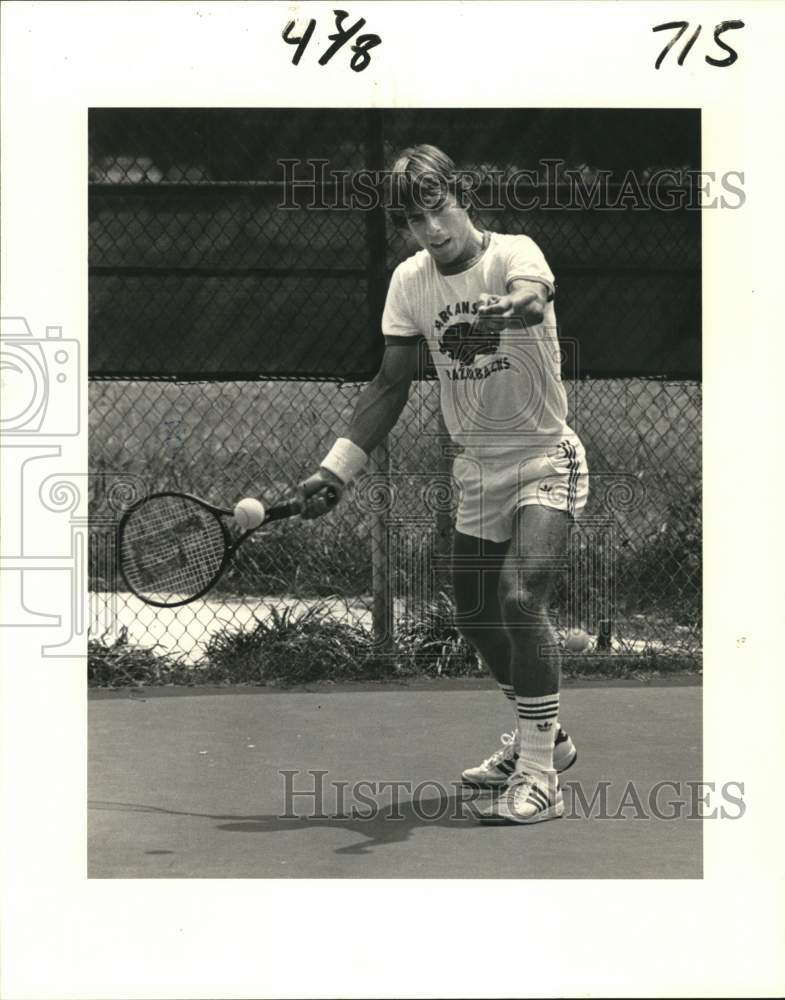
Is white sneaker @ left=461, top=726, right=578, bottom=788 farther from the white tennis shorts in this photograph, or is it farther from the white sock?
the white tennis shorts

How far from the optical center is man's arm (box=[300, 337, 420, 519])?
13.2 feet

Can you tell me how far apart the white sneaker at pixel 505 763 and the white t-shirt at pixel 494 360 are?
77cm

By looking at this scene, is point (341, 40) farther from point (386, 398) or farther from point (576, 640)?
point (576, 640)

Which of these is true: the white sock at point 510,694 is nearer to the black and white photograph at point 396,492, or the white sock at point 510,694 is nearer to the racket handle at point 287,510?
the black and white photograph at point 396,492

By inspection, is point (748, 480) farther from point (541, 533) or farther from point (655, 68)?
point (655, 68)

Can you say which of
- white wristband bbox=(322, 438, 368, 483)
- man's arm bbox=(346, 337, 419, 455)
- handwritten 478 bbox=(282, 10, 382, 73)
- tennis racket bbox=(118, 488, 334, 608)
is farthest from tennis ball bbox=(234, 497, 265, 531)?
handwritten 478 bbox=(282, 10, 382, 73)

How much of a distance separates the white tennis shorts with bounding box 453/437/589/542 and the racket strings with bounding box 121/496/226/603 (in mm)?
694

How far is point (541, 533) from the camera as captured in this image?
12.8 feet

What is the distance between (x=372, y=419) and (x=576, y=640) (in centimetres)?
101

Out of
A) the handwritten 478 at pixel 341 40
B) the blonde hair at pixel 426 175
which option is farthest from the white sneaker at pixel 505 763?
the handwritten 478 at pixel 341 40

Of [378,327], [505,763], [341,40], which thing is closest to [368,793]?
[505,763]

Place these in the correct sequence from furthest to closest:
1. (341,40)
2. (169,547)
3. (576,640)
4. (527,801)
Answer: (576,640) < (169,547) < (527,801) < (341,40)

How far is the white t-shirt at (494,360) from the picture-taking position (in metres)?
3.88

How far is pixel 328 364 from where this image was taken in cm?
490
